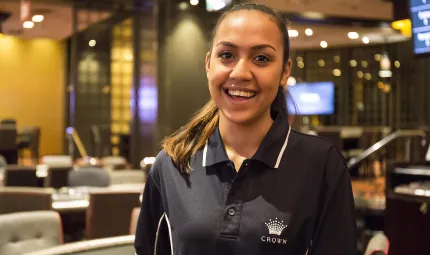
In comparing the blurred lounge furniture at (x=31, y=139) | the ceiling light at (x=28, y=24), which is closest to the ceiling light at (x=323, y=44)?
the ceiling light at (x=28, y=24)

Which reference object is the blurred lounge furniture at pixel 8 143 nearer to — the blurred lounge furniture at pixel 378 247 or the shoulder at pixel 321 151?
the blurred lounge furniture at pixel 378 247

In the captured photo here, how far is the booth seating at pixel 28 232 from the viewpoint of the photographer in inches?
119

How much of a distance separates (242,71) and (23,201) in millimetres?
3634

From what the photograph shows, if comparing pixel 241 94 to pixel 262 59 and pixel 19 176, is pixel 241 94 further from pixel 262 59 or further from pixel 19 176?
pixel 19 176

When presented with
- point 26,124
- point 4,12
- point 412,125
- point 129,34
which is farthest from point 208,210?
point 26,124

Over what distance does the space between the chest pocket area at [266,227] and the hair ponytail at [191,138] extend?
184 millimetres

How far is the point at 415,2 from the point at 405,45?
13.1m

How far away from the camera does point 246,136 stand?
4.40 feet

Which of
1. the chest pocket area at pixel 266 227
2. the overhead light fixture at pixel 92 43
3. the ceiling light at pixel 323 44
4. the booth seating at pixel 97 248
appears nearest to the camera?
the chest pocket area at pixel 266 227

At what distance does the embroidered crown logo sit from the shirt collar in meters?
0.12

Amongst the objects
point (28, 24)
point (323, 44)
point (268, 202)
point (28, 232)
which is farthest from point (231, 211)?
point (323, 44)

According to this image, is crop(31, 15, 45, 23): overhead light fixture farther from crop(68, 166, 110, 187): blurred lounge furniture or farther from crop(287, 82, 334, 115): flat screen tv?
crop(68, 166, 110, 187): blurred lounge furniture

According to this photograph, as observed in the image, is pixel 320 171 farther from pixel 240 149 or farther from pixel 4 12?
pixel 4 12

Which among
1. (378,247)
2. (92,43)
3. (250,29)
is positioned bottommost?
(378,247)
